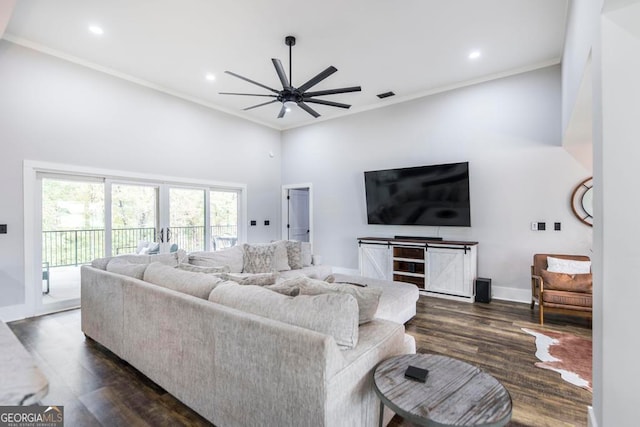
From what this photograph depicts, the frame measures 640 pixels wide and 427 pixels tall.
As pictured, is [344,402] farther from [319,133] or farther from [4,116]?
[319,133]

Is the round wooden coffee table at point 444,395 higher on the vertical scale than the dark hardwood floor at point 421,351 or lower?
higher

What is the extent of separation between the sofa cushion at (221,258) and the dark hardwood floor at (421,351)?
133cm

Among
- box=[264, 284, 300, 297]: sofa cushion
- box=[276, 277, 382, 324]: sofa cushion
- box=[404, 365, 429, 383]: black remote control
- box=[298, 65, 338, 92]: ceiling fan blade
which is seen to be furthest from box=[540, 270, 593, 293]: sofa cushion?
box=[298, 65, 338, 92]: ceiling fan blade

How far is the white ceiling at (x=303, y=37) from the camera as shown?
3.24 m

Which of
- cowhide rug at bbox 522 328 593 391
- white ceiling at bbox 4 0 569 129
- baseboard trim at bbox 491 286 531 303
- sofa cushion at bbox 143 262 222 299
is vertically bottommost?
cowhide rug at bbox 522 328 593 391

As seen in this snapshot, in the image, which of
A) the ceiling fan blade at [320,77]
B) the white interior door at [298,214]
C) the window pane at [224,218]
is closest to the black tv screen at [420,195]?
the white interior door at [298,214]

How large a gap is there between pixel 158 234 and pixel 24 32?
10.1 ft

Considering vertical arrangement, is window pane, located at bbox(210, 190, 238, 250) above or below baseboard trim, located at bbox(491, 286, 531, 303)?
above

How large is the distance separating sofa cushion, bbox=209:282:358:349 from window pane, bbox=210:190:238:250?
452 centimetres

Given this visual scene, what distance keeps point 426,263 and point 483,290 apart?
2.92 ft

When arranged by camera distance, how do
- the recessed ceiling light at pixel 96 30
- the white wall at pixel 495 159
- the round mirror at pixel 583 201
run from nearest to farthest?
the recessed ceiling light at pixel 96 30
the round mirror at pixel 583 201
the white wall at pixel 495 159

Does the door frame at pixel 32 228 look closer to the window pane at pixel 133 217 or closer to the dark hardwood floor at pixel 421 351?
the dark hardwood floor at pixel 421 351

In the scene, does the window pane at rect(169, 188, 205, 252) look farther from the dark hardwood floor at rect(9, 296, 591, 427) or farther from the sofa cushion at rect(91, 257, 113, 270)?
the sofa cushion at rect(91, 257, 113, 270)

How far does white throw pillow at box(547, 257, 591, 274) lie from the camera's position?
12.3ft
